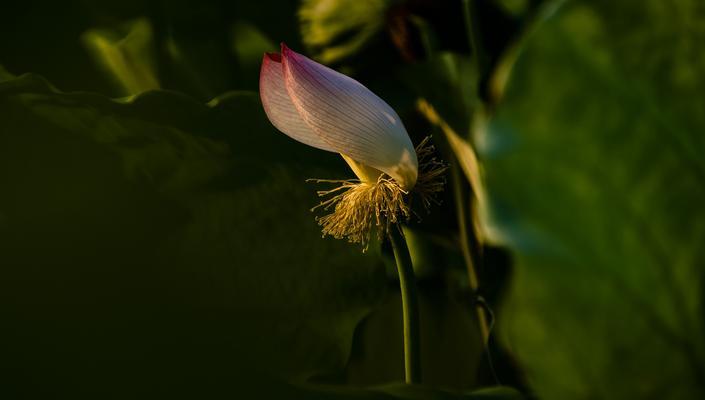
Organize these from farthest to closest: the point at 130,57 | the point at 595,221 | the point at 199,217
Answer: the point at 130,57 < the point at 199,217 < the point at 595,221

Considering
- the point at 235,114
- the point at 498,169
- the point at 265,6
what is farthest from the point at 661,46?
the point at 265,6

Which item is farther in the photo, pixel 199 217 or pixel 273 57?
pixel 199 217

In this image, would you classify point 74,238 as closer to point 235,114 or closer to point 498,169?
point 235,114

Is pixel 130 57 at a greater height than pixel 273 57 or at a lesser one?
greater

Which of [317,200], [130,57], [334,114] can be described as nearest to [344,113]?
[334,114]

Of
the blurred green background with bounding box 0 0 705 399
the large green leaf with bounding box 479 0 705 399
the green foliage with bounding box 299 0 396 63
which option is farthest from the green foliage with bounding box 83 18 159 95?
the large green leaf with bounding box 479 0 705 399

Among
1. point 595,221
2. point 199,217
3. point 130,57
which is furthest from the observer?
point 130,57

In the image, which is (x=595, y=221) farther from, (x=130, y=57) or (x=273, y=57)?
(x=130, y=57)
